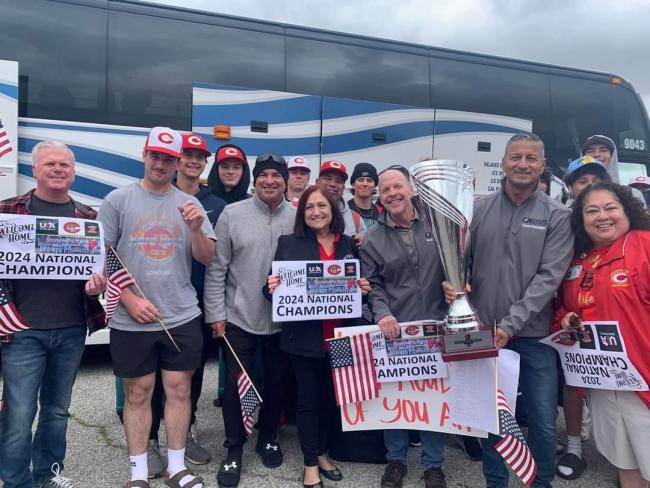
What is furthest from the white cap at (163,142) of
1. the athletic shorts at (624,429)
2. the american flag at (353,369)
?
the athletic shorts at (624,429)

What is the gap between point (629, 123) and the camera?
7.23 m

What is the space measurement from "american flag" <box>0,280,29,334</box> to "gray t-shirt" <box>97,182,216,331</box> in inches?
17.8

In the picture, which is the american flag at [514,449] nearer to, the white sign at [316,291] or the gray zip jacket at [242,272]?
the white sign at [316,291]

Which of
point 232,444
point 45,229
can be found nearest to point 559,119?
point 232,444

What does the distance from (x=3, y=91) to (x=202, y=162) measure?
8.52 feet

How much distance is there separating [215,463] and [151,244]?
1.57 metres

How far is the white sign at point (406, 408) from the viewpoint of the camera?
3092 millimetres

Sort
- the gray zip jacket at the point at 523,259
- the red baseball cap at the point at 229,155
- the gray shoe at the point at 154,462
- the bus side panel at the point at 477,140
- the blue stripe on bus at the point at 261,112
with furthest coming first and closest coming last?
the bus side panel at the point at 477,140 < the blue stripe on bus at the point at 261,112 < the red baseball cap at the point at 229,155 < the gray shoe at the point at 154,462 < the gray zip jacket at the point at 523,259

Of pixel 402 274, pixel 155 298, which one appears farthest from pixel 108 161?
pixel 402 274

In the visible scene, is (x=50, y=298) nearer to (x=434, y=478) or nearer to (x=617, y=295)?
(x=434, y=478)

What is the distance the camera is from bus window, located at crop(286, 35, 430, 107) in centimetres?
600

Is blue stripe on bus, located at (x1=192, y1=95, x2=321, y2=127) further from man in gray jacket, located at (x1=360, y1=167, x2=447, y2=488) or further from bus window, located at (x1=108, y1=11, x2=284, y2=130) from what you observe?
man in gray jacket, located at (x1=360, y1=167, x2=447, y2=488)

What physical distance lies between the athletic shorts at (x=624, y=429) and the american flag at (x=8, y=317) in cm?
306

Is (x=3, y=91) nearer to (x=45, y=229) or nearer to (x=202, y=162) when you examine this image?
(x=202, y=162)
